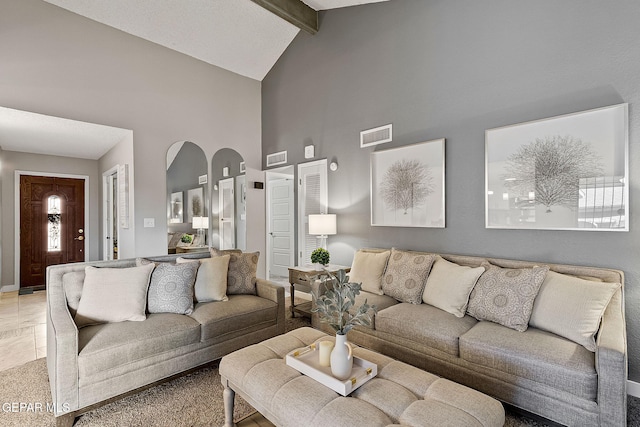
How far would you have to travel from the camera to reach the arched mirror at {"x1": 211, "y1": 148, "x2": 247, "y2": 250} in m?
4.98

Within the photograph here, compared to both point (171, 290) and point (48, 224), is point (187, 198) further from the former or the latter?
point (48, 224)

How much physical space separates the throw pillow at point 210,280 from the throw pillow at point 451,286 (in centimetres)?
181

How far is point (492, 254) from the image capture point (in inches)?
115

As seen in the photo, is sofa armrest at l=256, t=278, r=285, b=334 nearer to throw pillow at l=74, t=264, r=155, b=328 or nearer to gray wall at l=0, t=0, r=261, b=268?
throw pillow at l=74, t=264, r=155, b=328

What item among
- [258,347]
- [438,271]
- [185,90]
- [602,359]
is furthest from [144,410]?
[185,90]

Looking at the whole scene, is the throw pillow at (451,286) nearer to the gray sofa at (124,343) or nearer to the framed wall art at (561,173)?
the framed wall art at (561,173)

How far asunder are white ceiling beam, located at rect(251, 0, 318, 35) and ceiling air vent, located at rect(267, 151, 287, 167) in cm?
179

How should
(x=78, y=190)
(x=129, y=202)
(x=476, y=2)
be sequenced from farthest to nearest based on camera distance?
(x=78, y=190) → (x=129, y=202) → (x=476, y=2)

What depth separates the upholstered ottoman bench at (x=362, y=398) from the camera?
4.34 feet

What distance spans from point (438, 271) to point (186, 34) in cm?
429

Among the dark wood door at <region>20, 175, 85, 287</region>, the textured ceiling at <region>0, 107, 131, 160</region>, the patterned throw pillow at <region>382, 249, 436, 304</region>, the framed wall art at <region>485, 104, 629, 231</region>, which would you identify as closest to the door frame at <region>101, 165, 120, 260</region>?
the textured ceiling at <region>0, 107, 131, 160</region>

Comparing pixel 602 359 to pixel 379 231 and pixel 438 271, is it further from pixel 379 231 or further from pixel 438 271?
pixel 379 231

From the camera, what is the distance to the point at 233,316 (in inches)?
103

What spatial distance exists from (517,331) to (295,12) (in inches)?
169
